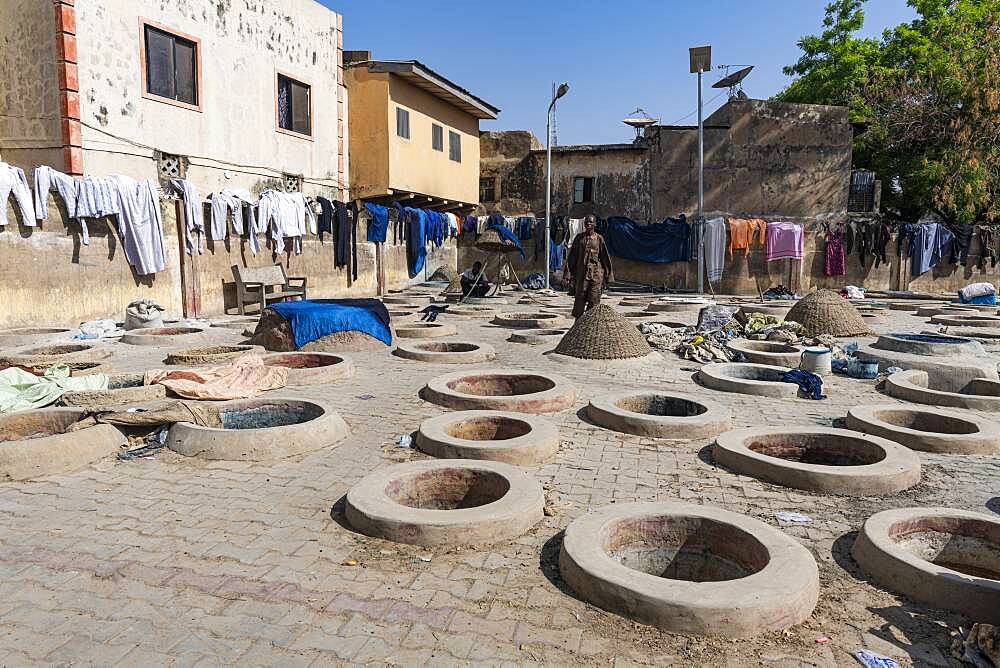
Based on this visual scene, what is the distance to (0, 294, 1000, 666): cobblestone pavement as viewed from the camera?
2.92 meters

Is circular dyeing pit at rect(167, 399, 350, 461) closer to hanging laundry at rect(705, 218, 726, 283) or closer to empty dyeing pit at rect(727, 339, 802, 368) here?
empty dyeing pit at rect(727, 339, 802, 368)

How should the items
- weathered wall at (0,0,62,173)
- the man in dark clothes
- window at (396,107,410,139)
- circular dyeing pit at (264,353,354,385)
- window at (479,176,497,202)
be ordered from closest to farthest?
A: circular dyeing pit at (264,353,354,385), the man in dark clothes, weathered wall at (0,0,62,173), window at (396,107,410,139), window at (479,176,497,202)

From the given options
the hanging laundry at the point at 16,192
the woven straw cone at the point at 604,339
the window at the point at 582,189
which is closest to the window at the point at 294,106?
the hanging laundry at the point at 16,192

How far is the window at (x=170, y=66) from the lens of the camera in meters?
14.6

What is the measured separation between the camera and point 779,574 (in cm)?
328

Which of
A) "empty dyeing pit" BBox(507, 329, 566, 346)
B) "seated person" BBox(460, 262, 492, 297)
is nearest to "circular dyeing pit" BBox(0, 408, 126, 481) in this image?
"empty dyeing pit" BBox(507, 329, 566, 346)

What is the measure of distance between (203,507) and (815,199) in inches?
1062

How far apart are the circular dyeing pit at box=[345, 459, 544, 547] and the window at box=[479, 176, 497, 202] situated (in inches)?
1083

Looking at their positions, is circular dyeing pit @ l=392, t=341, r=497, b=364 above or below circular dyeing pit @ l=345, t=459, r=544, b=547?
above

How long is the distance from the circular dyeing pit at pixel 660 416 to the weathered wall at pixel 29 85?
12023 millimetres

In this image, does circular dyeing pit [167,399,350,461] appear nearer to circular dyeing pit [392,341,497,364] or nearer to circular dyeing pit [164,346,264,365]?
circular dyeing pit [164,346,264,365]

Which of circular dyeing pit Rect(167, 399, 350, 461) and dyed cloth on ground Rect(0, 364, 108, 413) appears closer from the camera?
circular dyeing pit Rect(167, 399, 350, 461)

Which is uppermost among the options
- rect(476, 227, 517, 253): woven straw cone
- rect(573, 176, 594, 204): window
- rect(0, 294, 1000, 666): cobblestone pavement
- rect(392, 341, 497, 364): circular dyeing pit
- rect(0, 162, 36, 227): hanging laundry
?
Result: rect(573, 176, 594, 204): window

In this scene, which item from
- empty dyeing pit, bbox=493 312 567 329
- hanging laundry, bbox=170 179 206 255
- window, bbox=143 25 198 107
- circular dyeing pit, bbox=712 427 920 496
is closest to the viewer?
circular dyeing pit, bbox=712 427 920 496
